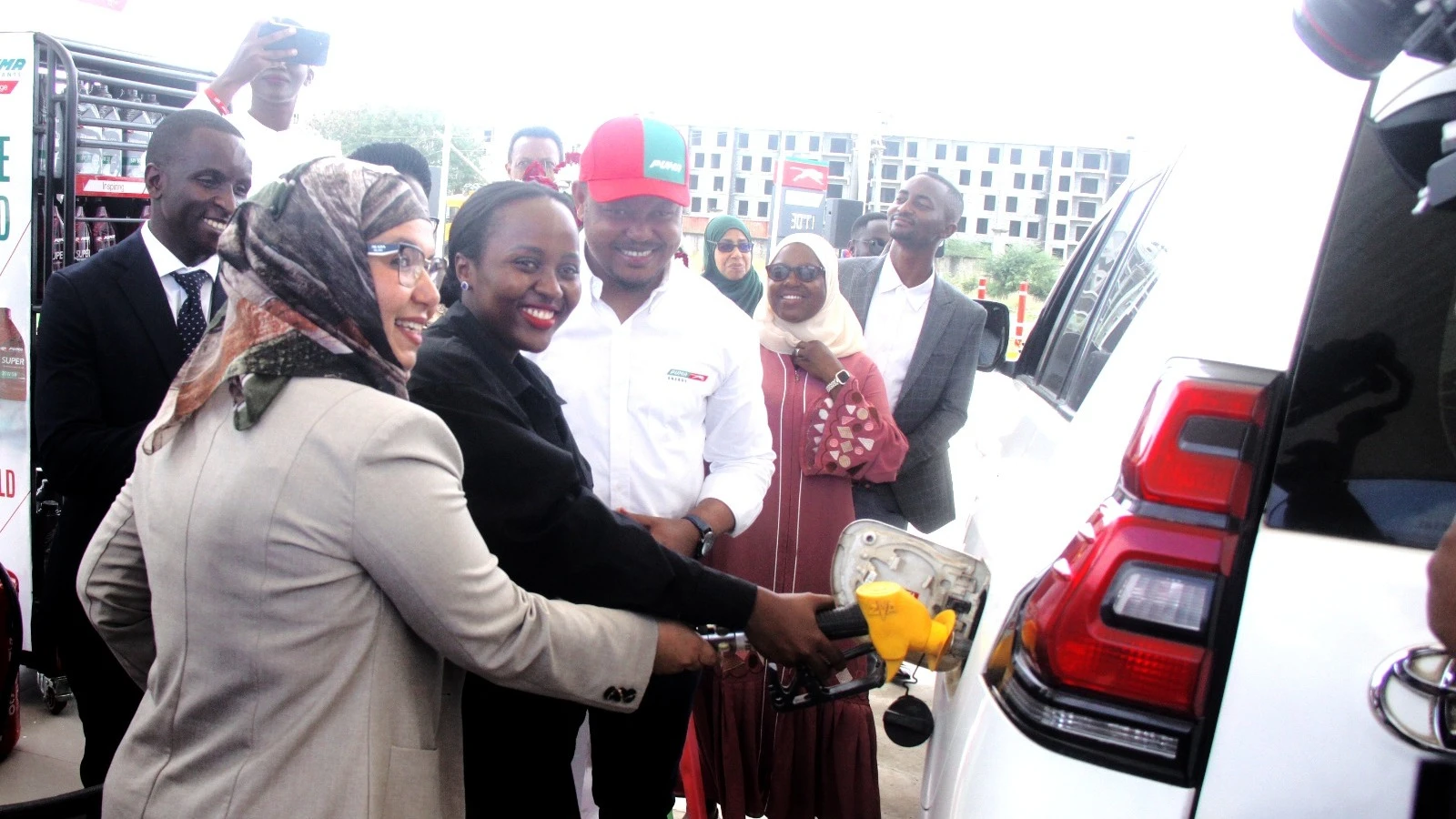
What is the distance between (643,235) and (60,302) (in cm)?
134

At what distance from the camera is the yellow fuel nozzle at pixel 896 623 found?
163 centimetres

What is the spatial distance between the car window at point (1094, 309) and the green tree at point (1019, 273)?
170 feet

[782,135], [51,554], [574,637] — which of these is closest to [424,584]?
[574,637]

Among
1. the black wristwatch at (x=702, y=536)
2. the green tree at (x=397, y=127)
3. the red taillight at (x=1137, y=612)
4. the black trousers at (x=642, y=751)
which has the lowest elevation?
the black trousers at (x=642, y=751)

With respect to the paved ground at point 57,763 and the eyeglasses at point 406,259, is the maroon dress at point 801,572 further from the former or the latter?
the eyeglasses at point 406,259

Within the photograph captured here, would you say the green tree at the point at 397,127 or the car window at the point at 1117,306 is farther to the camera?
the green tree at the point at 397,127

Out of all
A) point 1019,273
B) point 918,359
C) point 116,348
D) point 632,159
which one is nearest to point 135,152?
point 116,348

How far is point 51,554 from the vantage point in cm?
265

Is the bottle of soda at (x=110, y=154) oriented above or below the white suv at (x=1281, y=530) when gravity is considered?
above

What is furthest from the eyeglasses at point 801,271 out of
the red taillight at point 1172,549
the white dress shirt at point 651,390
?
the red taillight at point 1172,549

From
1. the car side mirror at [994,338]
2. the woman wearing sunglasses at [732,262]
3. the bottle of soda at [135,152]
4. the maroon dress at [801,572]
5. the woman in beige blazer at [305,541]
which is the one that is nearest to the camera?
the woman in beige blazer at [305,541]

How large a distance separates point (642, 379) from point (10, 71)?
8.65 ft

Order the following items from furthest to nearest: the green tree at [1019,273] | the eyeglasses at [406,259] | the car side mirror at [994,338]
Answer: the green tree at [1019,273] < the car side mirror at [994,338] < the eyeglasses at [406,259]

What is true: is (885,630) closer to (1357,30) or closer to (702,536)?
(702,536)
